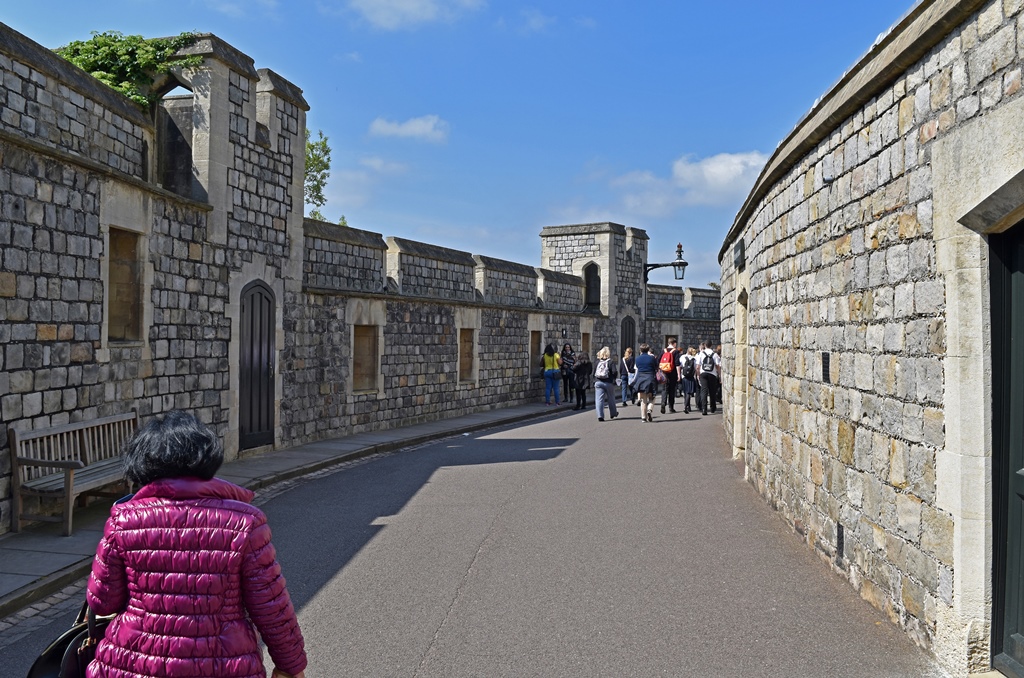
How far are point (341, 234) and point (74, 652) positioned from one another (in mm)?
11610

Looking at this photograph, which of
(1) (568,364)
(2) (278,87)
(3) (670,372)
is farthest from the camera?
(1) (568,364)

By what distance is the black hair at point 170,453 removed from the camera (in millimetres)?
2463

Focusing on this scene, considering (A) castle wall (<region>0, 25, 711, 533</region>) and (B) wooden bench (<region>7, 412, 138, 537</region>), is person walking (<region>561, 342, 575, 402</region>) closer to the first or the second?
(A) castle wall (<region>0, 25, 711, 533</region>)

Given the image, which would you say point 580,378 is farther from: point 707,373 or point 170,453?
point 170,453

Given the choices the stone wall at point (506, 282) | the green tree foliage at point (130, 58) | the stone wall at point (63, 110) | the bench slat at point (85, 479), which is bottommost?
the bench slat at point (85, 479)

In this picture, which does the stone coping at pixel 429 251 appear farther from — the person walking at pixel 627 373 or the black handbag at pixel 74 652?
the black handbag at pixel 74 652

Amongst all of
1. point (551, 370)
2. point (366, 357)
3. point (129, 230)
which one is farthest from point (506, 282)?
point (129, 230)

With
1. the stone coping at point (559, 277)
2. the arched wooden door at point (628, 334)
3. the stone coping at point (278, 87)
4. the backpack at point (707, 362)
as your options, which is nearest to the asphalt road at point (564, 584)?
the stone coping at point (278, 87)

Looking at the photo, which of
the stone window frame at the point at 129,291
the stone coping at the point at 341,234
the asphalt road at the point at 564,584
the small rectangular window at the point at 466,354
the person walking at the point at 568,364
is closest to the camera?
the asphalt road at the point at 564,584

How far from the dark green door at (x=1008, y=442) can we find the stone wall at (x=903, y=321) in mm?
57

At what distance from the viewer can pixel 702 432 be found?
557 inches

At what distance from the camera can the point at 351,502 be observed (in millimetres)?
8320

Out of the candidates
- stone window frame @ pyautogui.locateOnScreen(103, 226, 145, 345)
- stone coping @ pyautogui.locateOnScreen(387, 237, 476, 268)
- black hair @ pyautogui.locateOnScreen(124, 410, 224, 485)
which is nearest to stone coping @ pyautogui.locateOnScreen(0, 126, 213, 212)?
stone window frame @ pyautogui.locateOnScreen(103, 226, 145, 345)

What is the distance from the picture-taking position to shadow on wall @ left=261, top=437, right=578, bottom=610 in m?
6.03
